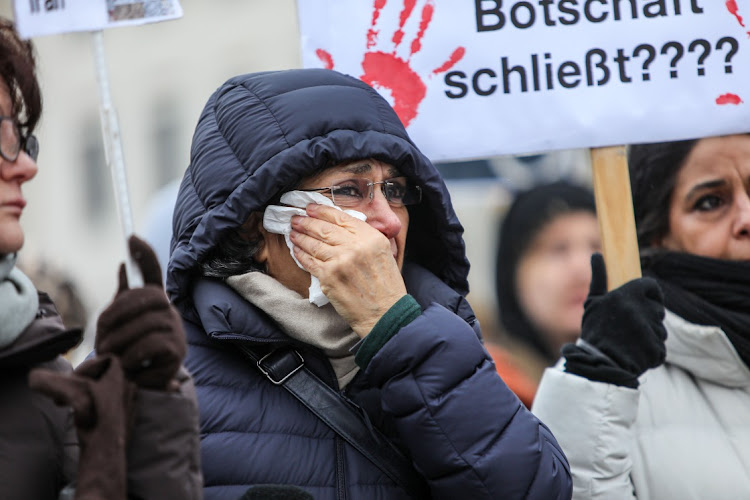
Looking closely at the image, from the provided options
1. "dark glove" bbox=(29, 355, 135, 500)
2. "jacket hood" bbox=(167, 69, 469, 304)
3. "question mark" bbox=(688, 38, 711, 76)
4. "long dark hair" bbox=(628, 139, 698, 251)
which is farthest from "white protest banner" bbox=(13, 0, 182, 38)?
"long dark hair" bbox=(628, 139, 698, 251)

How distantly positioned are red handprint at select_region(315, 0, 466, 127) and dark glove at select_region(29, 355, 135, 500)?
5.28ft

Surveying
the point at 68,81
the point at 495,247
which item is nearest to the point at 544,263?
the point at 495,247

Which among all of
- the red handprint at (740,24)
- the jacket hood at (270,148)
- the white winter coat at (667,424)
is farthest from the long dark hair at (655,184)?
the jacket hood at (270,148)

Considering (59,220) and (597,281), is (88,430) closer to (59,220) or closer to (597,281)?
(597,281)

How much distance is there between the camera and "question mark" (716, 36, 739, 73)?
293cm

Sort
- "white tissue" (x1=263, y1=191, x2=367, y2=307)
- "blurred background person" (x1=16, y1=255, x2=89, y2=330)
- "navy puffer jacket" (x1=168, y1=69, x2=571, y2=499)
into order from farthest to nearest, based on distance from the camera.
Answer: "blurred background person" (x1=16, y1=255, x2=89, y2=330) → "white tissue" (x1=263, y1=191, x2=367, y2=307) → "navy puffer jacket" (x1=168, y1=69, x2=571, y2=499)

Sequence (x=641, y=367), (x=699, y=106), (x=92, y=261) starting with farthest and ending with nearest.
Answer: (x=92, y=261), (x=699, y=106), (x=641, y=367)

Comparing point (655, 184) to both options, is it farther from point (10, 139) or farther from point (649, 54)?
point (10, 139)

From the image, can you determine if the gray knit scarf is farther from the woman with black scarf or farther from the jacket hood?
the woman with black scarf

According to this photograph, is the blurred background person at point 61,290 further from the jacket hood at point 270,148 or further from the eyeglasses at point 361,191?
the eyeglasses at point 361,191

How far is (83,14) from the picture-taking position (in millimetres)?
1655

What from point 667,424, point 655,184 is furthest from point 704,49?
point 667,424

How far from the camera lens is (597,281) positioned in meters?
2.85

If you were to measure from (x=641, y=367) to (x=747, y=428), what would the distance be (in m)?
0.39
